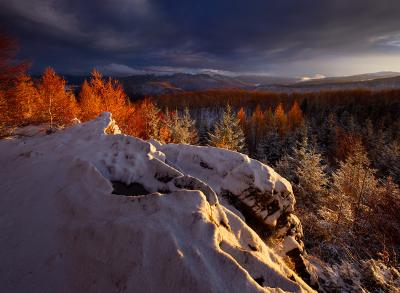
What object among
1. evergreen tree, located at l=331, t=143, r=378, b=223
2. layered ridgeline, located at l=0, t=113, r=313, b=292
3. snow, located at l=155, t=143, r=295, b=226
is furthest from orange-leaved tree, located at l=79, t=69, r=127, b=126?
evergreen tree, located at l=331, t=143, r=378, b=223

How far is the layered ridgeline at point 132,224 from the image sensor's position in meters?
3.80

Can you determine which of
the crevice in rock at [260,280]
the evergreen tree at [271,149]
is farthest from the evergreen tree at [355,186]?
the evergreen tree at [271,149]

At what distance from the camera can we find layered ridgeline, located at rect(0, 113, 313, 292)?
12.5ft

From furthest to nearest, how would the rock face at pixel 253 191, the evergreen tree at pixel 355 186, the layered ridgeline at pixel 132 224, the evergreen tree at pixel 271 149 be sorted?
the evergreen tree at pixel 271 149, the evergreen tree at pixel 355 186, the rock face at pixel 253 191, the layered ridgeline at pixel 132 224

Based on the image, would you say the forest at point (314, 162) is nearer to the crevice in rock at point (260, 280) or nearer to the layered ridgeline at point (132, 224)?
the layered ridgeline at point (132, 224)

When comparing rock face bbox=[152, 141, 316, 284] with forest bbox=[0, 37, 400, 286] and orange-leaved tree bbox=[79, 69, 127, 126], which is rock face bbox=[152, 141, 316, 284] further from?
orange-leaved tree bbox=[79, 69, 127, 126]

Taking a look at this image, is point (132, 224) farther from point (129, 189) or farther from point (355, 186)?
point (355, 186)

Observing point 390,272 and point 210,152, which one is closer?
point 390,272

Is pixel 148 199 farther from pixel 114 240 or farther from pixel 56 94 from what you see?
pixel 56 94

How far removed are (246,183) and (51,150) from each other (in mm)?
6241

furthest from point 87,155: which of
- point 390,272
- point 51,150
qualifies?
point 390,272

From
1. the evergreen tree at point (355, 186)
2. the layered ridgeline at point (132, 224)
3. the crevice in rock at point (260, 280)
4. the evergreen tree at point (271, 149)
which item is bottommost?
the evergreen tree at point (271, 149)

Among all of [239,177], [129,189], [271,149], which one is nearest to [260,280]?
[129,189]

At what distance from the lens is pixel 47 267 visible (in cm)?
410
